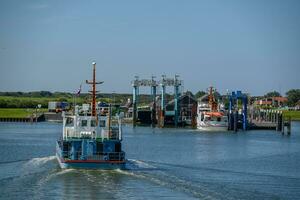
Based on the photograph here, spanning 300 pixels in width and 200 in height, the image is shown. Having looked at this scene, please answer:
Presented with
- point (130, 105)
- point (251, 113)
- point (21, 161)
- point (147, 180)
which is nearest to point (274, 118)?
point (251, 113)

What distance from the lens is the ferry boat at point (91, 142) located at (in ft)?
163

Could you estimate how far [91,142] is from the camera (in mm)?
50469

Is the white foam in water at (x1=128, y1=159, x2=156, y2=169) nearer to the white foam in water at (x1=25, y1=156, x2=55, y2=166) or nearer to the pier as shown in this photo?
the white foam in water at (x1=25, y1=156, x2=55, y2=166)

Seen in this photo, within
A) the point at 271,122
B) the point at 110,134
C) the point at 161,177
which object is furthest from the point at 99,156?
the point at 271,122

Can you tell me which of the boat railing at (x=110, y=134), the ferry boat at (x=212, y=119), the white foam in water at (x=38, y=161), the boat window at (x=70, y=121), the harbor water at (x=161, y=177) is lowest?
the harbor water at (x=161, y=177)

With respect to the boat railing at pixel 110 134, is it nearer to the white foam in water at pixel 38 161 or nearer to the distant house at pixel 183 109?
the white foam in water at pixel 38 161

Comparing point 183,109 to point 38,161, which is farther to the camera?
point 183,109

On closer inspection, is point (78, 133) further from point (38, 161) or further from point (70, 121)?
point (38, 161)

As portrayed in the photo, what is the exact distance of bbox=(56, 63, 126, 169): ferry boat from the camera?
163 ft

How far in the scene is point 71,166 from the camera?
49531mm

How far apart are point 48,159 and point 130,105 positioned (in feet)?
365

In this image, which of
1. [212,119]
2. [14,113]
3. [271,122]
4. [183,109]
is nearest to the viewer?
[212,119]

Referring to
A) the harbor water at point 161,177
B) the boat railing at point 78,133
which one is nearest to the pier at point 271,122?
the harbor water at point 161,177

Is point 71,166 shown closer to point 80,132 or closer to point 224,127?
point 80,132
